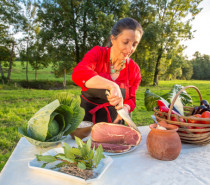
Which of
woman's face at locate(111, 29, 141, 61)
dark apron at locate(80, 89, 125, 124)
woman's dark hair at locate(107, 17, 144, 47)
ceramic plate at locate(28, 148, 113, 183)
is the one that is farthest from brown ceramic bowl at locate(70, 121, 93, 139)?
woman's dark hair at locate(107, 17, 144, 47)

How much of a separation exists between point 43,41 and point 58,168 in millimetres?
17078

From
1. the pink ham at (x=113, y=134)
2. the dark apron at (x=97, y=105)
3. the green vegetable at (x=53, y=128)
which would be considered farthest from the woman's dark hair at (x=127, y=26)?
the green vegetable at (x=53, y=128)

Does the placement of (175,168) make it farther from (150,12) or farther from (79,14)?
(150,12)

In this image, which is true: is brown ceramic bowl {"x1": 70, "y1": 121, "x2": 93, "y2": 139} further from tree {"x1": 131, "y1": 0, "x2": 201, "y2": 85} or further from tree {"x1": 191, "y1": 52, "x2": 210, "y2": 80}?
tree {"x1": 191, "y1": 52, "x2": 210, "y2": 80}

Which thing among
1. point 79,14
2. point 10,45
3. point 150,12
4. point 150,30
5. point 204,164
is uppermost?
point 150,12

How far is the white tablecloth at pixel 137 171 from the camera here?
0.88 metres

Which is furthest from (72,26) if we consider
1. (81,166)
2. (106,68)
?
(81,166)

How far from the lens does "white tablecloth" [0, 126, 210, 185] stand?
2.87 ft

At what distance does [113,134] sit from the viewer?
52.6 inches

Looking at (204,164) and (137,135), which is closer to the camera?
(204,164)

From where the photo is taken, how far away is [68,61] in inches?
635

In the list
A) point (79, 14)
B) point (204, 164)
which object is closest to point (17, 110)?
point (204, 164)

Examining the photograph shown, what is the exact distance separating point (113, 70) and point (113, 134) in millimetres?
1006

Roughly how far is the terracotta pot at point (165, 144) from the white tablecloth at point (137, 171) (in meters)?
0.05
